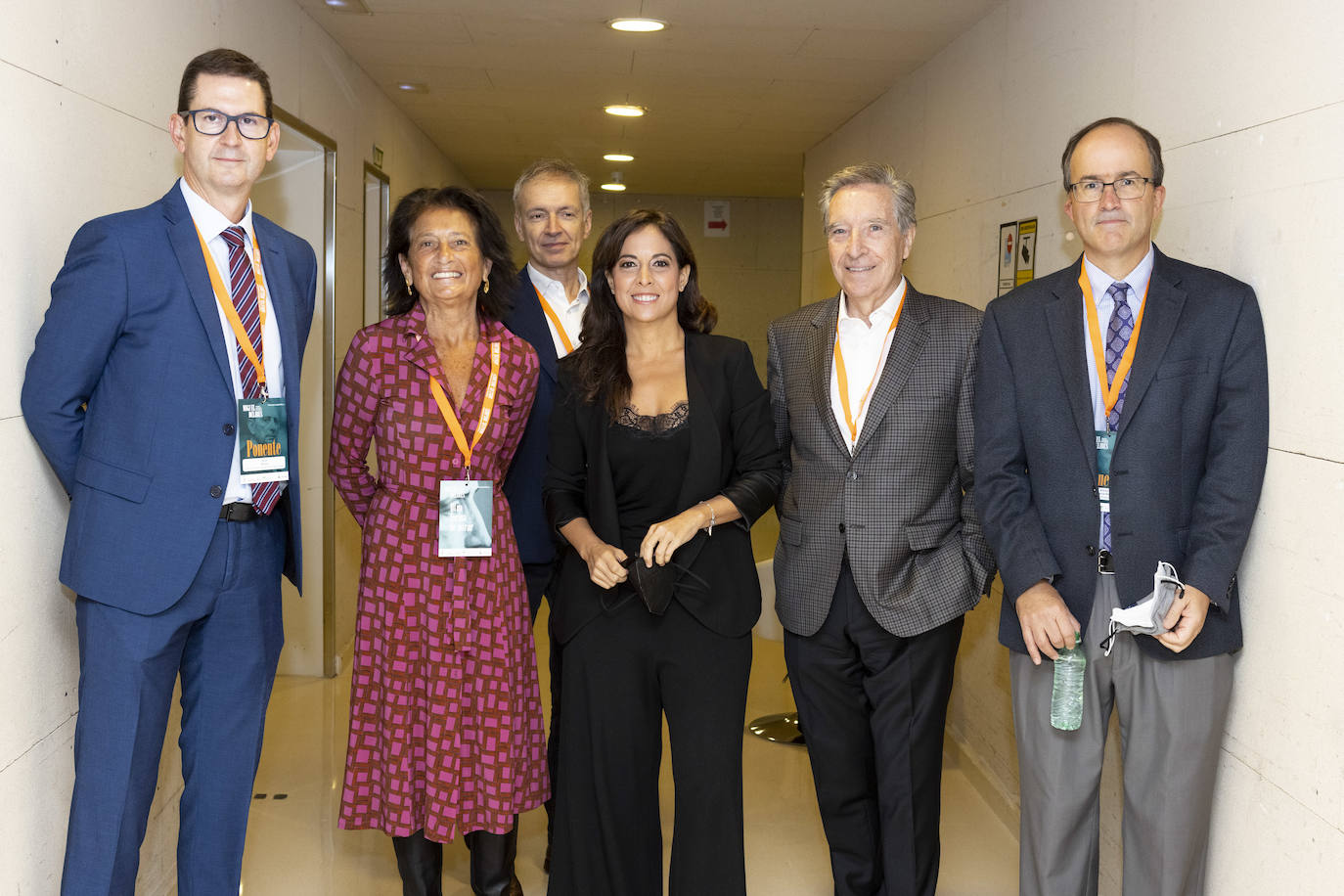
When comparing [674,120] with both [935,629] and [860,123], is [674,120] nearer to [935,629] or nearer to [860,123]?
[860,123]

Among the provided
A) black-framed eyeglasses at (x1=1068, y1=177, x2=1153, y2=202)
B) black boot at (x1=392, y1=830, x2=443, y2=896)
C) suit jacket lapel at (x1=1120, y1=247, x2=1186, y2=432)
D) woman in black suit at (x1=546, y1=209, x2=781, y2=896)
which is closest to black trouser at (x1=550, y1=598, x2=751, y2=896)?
woman in black suit at (x1=546, y1=209, x2=781, y2=896)

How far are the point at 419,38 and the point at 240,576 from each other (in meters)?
3.33

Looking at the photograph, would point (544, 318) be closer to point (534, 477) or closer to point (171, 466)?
point (534, 477)

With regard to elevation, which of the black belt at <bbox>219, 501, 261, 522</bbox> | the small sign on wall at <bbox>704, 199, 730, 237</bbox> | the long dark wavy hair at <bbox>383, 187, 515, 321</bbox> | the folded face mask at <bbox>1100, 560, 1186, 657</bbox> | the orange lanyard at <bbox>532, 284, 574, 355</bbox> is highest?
the small sign on wall at <bbox>704, 199, 730, 237</bbox>

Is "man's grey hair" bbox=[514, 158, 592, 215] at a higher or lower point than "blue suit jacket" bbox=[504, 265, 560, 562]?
higher

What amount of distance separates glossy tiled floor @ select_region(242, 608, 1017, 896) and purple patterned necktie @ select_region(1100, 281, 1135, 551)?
151 centimetres

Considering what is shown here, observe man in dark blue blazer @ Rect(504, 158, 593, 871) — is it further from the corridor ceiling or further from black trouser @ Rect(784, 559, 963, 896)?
the corridor ceiling

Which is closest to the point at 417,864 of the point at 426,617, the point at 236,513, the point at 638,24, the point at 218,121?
the point at 426,617

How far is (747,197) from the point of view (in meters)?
12.4

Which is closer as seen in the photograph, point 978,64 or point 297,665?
point 978,64

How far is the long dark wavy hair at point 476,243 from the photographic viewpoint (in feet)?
9.25

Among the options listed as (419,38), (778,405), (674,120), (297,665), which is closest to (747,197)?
(674,120)

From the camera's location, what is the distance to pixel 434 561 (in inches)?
108

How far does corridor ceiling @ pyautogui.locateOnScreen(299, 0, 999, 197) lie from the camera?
4.53 metres
